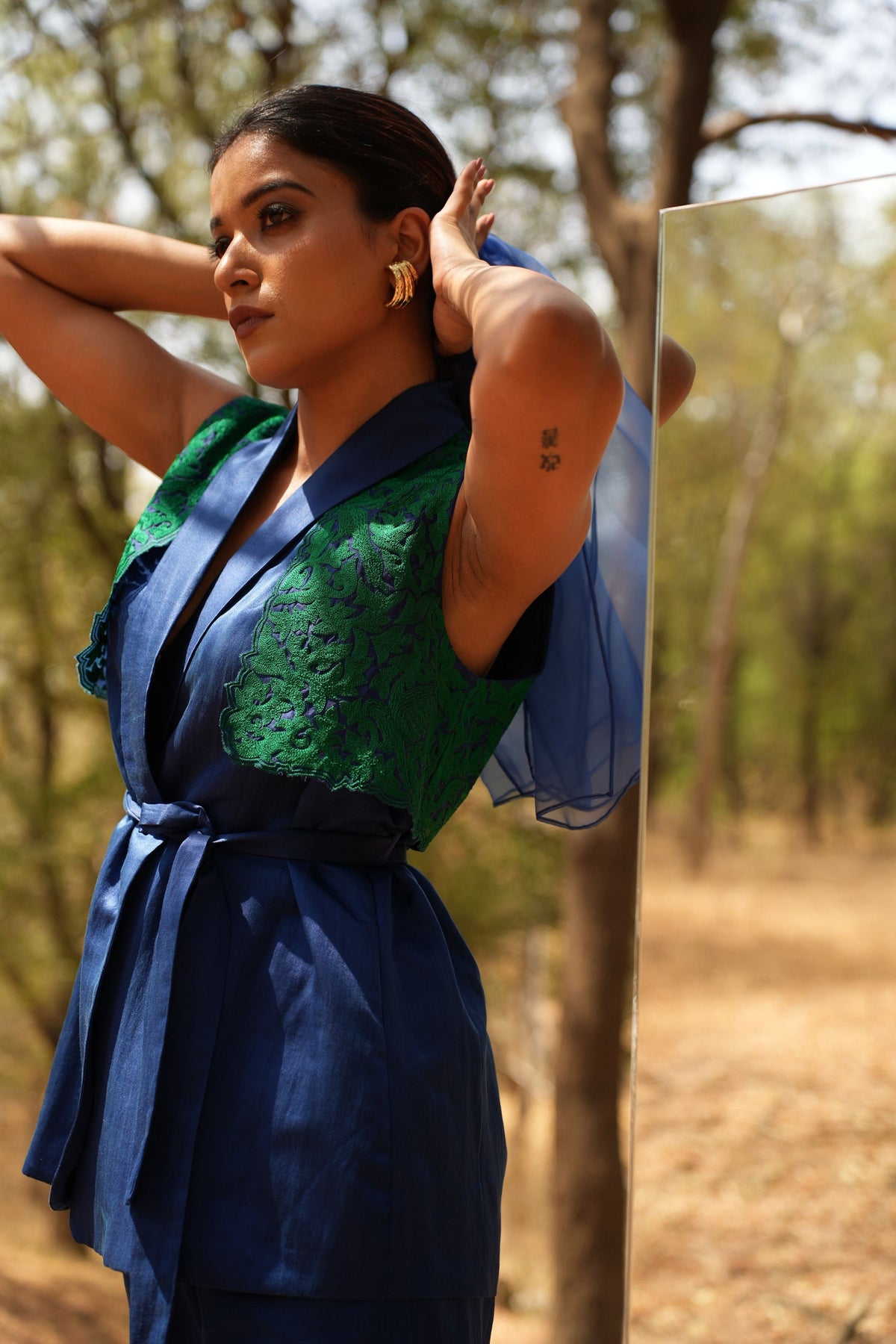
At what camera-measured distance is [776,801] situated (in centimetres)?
1017

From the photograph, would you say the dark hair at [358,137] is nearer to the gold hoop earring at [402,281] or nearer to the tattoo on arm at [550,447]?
the gold hoop earring at [402,281]

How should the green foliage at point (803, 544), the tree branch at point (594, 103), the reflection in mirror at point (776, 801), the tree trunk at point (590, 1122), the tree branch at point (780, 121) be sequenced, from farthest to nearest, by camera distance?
1. the green foliage at point (803, 544)
2. the reflection in mirror at point (776, 801)
3. the tree trunk at point (590, 1122)
4. the tree branch at point (594, 103)
5. the tree branch at point (780, 121)

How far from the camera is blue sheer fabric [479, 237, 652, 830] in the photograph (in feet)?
4.45


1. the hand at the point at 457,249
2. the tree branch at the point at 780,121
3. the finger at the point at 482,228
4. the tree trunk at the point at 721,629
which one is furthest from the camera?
the tree trunk at the point at 721,629

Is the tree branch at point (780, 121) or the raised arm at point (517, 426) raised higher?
the tree branch at point (780, 121)

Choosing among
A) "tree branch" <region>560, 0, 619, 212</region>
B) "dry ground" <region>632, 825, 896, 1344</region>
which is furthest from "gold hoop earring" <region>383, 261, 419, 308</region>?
"tree branch" <region>560, 0, 619, 212</region>

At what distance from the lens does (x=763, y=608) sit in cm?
1095

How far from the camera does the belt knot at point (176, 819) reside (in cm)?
114

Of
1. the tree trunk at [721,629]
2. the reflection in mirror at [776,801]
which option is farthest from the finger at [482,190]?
the tree trunk at [721,629]

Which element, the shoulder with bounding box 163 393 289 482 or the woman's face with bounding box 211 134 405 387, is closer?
the woman's face with bounding box 211 134 405 387

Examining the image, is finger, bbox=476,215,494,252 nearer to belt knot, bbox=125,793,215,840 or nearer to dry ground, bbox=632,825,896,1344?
belt knot, bbox=125,793,215,840

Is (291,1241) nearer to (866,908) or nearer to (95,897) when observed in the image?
(95,897)

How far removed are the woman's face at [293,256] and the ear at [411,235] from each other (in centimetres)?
1

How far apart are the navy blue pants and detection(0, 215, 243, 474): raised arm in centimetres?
89
